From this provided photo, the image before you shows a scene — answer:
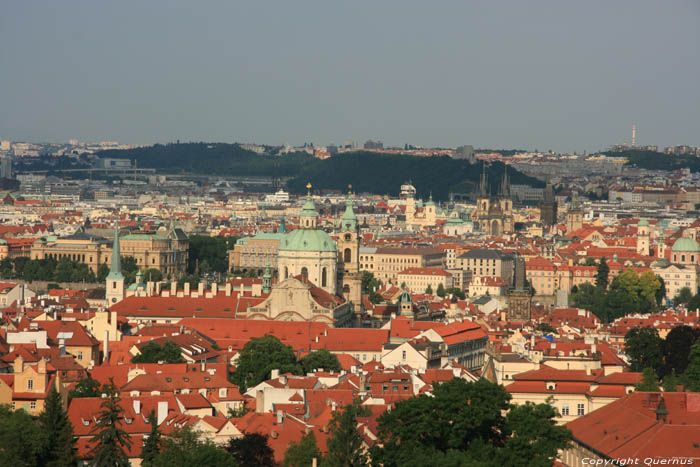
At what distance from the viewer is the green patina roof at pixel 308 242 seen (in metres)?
79.9

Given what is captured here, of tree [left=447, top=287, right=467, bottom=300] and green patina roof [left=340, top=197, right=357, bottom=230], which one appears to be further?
tree [left=447, top=287, right=467, bottom=300]

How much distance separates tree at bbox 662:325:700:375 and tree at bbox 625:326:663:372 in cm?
29

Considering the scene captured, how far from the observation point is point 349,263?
90.1m

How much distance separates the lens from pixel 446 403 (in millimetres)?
40406

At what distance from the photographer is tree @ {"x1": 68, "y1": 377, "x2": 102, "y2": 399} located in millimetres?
47562

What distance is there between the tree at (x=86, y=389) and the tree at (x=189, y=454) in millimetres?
7234

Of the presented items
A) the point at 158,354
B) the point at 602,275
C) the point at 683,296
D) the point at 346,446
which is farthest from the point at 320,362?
the point at 602,275

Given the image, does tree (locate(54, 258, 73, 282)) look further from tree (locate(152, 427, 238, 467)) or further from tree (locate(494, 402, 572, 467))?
tree (locate(494, 402, 572, 467))

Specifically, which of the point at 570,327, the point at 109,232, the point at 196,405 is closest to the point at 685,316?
the point at 570,327

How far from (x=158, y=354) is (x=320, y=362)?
18.4ft

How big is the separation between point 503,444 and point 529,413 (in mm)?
1085

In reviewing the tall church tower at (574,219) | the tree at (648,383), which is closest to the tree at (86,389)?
the tree at (648,383)

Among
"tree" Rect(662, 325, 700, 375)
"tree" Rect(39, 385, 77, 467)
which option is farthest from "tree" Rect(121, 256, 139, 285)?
"tree" Rect(39, 385, 77, 467)

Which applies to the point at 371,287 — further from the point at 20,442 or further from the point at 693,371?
the point at 20,442
